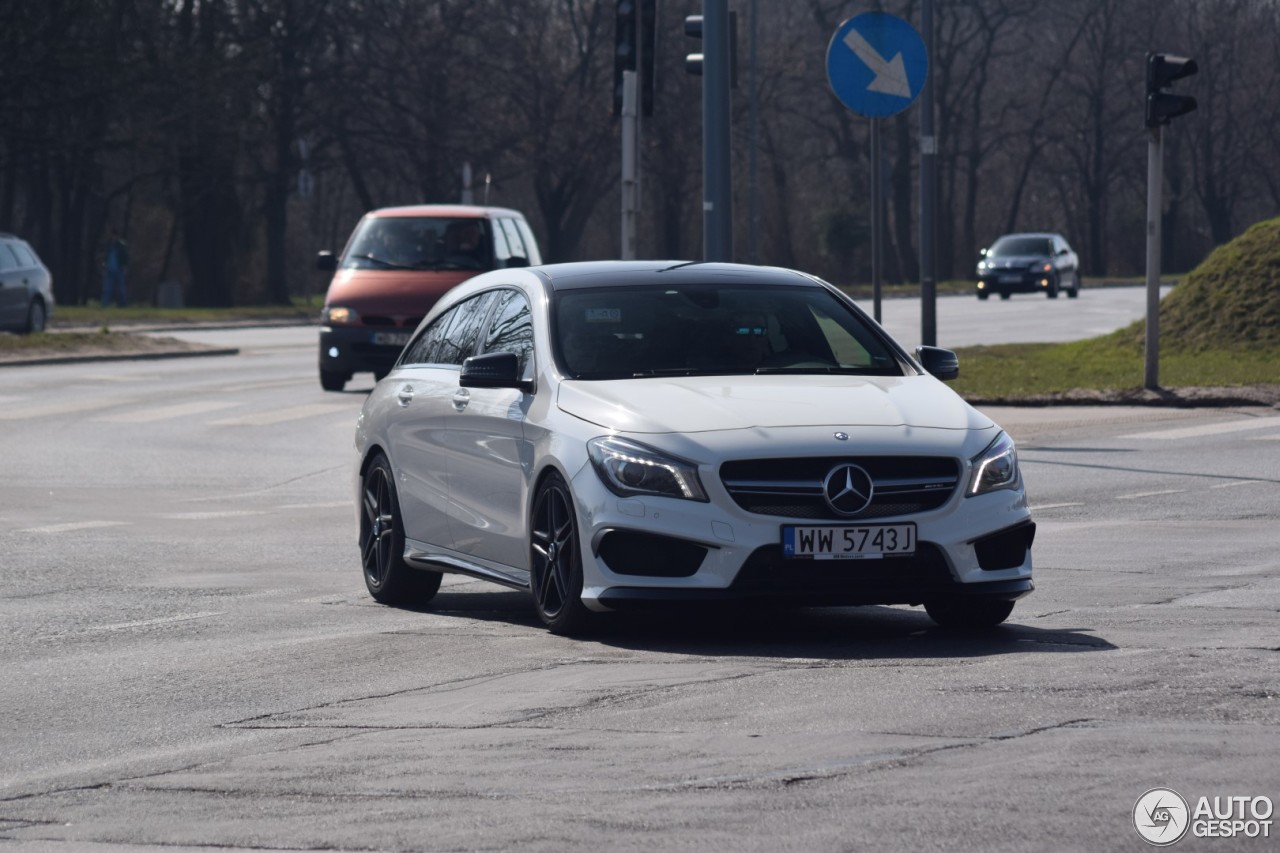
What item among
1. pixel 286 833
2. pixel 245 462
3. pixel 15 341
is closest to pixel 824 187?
pixel 15 341

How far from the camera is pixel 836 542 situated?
27.7 ft

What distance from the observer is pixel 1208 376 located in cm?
2377

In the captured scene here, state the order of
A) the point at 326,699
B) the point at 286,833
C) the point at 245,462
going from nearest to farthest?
1. the point at 286,833
2. the point at 326,699
3. the point at 245,462

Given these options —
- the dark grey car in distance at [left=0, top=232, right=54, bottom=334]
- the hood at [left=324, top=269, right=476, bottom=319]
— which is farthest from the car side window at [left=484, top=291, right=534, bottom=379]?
the dark grey car in distance at [left=0, top=232, right=54, bottom=334]

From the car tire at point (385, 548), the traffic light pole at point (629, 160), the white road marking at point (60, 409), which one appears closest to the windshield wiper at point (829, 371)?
the car tire at point (385, 548)

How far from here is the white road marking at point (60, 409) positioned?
2353 centimetres

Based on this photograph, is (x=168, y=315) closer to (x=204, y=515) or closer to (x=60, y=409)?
(x=60, y=409)

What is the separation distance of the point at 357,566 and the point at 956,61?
8140cm

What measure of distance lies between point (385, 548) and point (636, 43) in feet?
33.7

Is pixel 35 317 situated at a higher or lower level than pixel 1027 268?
lower

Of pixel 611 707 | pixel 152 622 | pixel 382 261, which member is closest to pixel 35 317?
pixel 382 261

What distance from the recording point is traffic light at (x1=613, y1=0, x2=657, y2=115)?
65.8 feet

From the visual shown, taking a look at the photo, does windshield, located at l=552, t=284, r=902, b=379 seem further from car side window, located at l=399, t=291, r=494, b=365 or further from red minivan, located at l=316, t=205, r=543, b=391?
red minivan, located at l=316, t=205, r=543, b=391

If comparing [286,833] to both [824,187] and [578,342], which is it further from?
[824,187]
